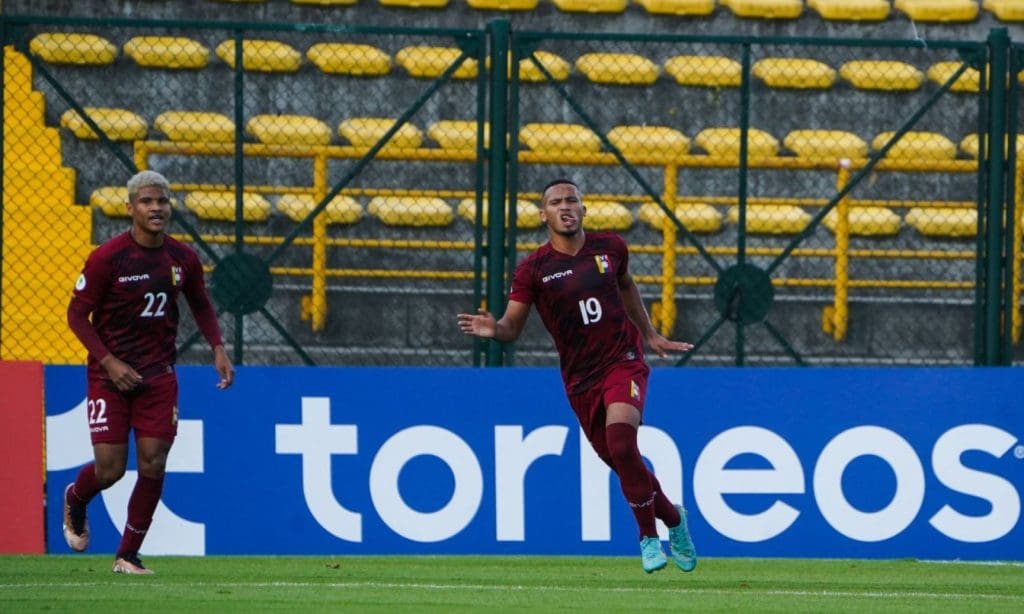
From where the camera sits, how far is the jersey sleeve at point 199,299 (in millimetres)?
9234

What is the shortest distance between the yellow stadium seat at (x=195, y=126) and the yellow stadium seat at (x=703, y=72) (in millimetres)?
3908

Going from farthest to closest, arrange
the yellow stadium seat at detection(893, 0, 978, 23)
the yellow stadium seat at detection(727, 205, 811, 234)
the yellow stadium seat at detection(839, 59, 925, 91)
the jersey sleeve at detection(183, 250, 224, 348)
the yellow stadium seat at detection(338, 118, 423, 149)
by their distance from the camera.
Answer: the yellow stadium seat at detection(893, 0, 978, 23) < the yellow stadium seat at detection(839, 59, 925, 91) < the yellow stadium seat at detection(727, 205, 811, 234) < the yellow stadium seat at detection(338, 118, 423, 149) < the jersey sleeve at detection(183, 250, 224, 348)

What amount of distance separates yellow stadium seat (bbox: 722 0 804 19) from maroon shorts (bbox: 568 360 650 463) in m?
8.04

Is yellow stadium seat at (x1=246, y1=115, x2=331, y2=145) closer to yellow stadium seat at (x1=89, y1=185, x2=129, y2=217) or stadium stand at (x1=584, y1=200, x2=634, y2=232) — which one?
yellow stadium seat at (x1=89, y1=185, x2=129, y2=217)

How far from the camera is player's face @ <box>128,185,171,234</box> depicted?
348 inches

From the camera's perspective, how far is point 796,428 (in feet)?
35.3

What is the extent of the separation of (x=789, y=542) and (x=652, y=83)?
18.3ft

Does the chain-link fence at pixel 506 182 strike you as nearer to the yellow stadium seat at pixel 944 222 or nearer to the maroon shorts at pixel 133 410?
the yellow stadium seat at pixel 944 222

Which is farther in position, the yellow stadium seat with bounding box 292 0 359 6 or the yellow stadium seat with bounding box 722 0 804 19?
the yellow stadium seat with bounding box 722 0 804 19

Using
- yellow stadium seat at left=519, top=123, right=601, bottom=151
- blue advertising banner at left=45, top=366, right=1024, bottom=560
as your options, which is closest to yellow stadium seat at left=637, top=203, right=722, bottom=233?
yellow stadium seat at left=519, top=123, right=601, bottom=151

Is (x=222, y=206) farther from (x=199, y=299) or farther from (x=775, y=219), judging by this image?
(x=775, y=219)

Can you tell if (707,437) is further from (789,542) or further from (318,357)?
(318,357)

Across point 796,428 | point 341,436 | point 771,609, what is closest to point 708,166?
point 796,428

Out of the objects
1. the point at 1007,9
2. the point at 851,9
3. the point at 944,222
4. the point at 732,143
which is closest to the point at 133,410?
the point at 732,143
